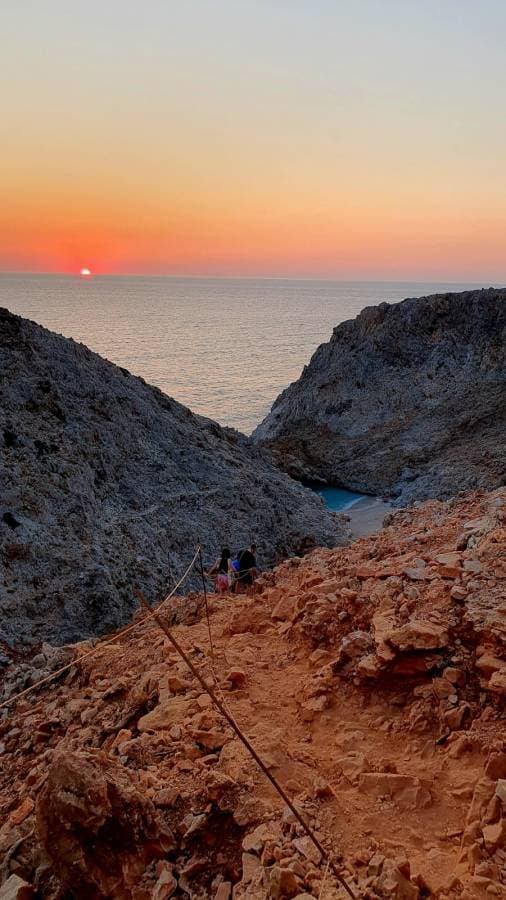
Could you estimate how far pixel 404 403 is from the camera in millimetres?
32469

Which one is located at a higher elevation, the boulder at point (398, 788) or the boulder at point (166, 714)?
the boulder at point (398, 788)

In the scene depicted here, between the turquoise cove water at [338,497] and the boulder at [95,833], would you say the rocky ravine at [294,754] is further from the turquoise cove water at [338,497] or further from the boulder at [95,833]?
the turquoise cove water at [338,497]

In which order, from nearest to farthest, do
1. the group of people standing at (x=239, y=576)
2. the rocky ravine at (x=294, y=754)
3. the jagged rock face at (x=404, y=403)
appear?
1. the rocky ravine at (x=294, y=754)
2. the group of people standing at (x=239, y=576)
3. the jagged rock face at (x=404, y=403)

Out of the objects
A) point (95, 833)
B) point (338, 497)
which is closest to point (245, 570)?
point (95, 833)

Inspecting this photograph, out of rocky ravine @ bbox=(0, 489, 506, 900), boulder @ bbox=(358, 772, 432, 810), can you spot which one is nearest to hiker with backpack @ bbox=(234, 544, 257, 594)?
rocky ravine @ bbox=(0, 489, 506, 900)

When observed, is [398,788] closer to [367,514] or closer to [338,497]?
[367,514]

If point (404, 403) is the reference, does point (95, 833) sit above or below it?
above

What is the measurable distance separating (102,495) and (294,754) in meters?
11.8

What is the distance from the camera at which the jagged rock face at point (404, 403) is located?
2830 cm

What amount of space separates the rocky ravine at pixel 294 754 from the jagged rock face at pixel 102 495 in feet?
19.5

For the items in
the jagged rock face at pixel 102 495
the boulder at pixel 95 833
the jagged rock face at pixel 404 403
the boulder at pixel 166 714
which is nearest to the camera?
the boulder at pixel 95 833

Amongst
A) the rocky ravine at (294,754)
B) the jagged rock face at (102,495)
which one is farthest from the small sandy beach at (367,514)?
the rocky ravine at (294,754)

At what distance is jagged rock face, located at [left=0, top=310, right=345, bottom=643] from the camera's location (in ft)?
41.1

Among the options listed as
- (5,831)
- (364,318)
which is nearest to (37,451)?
(5,831)
